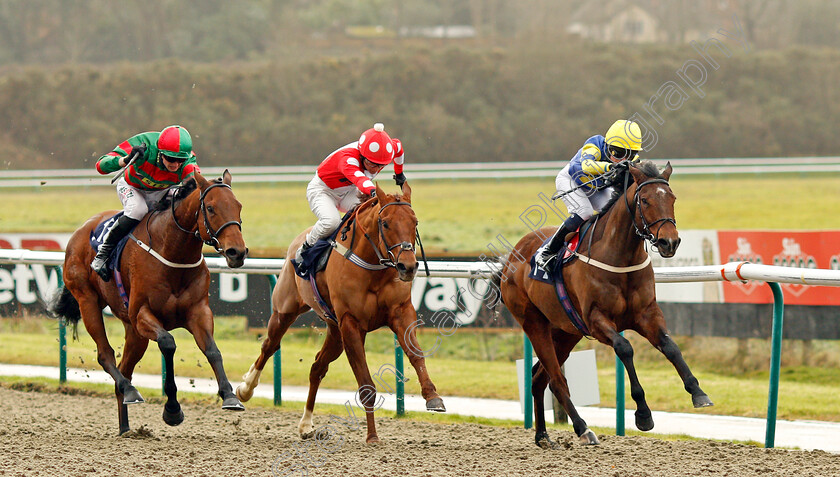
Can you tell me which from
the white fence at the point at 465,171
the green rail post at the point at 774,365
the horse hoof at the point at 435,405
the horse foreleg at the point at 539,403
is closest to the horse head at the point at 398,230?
the horse hoof at the point at 435,405

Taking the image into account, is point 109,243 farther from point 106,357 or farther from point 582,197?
point 582,197

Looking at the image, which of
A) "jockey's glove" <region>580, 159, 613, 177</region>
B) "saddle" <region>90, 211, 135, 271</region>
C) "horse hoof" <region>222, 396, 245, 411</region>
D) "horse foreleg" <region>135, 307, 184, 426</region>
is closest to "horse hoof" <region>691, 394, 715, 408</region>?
"jockey's glove" <region>580, 159, 613, 177</region>

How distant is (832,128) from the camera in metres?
25.2

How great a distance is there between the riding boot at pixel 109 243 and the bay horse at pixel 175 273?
69 mm

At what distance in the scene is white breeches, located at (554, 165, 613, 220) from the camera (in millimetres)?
5711

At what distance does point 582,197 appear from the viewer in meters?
5.76

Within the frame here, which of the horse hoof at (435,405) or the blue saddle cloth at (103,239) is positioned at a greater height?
the blue saddle cloth at (103,239)

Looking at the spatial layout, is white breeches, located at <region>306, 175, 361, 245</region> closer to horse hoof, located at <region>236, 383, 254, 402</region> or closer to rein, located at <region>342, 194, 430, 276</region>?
rein, located at <region>342, 194, 430, 276</region>

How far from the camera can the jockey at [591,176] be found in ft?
18.1

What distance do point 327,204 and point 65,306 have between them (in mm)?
2242

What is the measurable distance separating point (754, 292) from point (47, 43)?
19895 millimetres

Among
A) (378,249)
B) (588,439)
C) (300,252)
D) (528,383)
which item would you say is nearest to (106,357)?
(300,252)

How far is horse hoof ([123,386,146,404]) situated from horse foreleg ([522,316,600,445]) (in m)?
2.31

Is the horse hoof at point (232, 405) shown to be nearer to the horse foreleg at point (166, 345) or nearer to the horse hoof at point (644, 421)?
the horse foreleg at point (166, 345)
